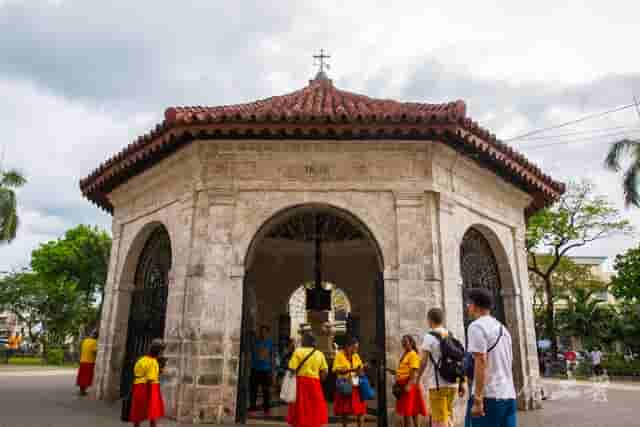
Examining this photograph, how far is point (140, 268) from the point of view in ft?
30.7

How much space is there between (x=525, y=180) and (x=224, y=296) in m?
5.97

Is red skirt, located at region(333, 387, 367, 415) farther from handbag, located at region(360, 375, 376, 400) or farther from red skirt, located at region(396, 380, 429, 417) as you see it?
red skirt, located at region(396, 380, 429, 417)

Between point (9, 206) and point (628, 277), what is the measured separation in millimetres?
30379

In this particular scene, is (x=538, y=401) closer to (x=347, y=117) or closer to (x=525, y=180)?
(x=525, y=180)

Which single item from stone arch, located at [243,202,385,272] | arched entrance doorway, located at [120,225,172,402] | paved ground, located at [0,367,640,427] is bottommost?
paved ground, located at [0,367,640,427]

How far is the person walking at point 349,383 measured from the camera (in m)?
6.19

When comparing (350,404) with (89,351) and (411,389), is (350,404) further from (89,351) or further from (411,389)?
(89,351)

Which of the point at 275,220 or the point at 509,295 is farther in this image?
the point at 509,295

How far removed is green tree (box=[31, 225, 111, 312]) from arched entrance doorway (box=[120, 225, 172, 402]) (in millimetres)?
26173

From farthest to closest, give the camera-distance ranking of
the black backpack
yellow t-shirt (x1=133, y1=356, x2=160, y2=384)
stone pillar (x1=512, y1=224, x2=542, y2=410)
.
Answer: stone pillar (x1=512, y1=224, x2=542, y2=410) → yellow t-shirt (x1=133, y1=356, x2=160, y2=384) → the black backpack

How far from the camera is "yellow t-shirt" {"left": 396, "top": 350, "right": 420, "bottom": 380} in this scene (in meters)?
5.58

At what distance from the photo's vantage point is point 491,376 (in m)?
3.46

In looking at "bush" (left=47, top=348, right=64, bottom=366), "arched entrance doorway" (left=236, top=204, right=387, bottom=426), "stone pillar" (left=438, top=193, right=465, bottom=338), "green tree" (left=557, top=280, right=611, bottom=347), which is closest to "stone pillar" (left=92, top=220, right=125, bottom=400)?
"arched entrance doorway" (left=236, top=204, right=387, bottom=426)

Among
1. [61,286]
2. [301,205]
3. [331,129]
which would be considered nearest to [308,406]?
[301,205]
